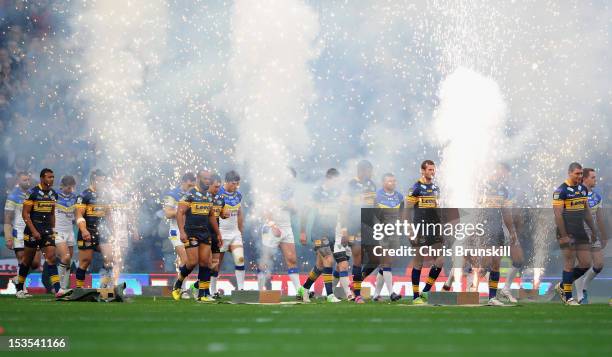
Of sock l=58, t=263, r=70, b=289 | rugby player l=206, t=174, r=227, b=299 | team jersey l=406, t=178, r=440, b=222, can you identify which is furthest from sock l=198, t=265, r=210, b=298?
team jersey l=406, t=178, r=440, b=222

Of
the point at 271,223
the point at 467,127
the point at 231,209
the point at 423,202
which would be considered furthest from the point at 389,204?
the point at 467,127

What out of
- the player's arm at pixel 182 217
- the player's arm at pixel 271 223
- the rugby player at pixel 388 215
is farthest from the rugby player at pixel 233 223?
the rugby player at pixel 388 215

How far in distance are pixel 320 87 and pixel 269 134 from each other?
2.07m

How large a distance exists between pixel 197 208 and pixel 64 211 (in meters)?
→ 4.25

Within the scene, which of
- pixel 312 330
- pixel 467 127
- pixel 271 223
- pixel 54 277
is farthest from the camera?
pixel 467 127

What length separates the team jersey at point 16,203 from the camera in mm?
20562

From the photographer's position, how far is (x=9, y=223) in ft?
65.8

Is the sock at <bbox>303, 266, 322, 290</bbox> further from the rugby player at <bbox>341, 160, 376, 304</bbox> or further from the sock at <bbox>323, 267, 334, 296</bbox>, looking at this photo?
the rugby player at <bbox>341, 160, 376, 304</bbox>

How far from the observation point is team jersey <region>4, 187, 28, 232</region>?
20.6 metres

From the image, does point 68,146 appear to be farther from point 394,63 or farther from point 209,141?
point 394,63

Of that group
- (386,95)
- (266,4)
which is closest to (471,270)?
(386,95)

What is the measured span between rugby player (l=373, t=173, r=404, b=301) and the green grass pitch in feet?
12.0

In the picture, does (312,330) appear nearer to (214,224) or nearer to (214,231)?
(214,224)

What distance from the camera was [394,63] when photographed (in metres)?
31.1
